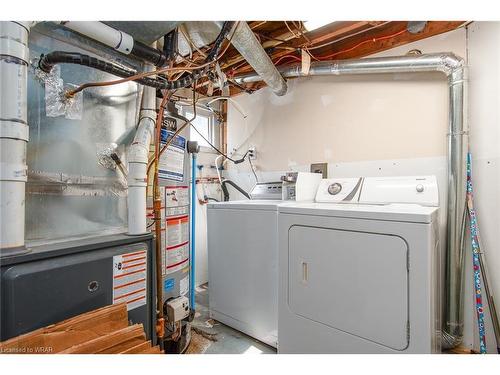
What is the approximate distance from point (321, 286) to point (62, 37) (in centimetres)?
181

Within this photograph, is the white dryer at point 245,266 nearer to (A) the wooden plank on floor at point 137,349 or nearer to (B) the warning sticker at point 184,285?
(B) the warning sticker at point 184,285

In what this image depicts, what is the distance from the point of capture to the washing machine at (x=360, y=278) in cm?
113

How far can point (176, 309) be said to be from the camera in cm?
150

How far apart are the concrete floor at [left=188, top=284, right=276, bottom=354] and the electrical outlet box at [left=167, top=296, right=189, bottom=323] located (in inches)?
18.9

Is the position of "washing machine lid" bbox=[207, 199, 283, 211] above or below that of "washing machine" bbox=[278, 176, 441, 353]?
above

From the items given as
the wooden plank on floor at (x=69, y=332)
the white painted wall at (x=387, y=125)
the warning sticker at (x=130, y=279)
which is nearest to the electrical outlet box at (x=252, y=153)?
the white painted wall at (x=387, y=125)

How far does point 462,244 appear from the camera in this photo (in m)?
1.73

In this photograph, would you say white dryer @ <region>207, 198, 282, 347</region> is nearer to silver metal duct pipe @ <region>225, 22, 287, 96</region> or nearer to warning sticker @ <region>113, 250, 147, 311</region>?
warning sticker @ <region>113, 250, 147, 311</region>

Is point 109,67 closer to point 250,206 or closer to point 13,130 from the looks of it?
point 13,130

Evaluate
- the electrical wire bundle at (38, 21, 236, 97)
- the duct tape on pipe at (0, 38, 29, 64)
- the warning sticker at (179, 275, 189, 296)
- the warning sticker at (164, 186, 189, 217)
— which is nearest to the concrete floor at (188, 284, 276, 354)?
the warning sticker at (179, 275, 189, 296)

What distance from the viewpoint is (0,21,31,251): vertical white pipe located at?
0.78 meters

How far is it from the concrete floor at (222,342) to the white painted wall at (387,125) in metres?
1.58

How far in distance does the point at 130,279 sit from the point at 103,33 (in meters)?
1.10
